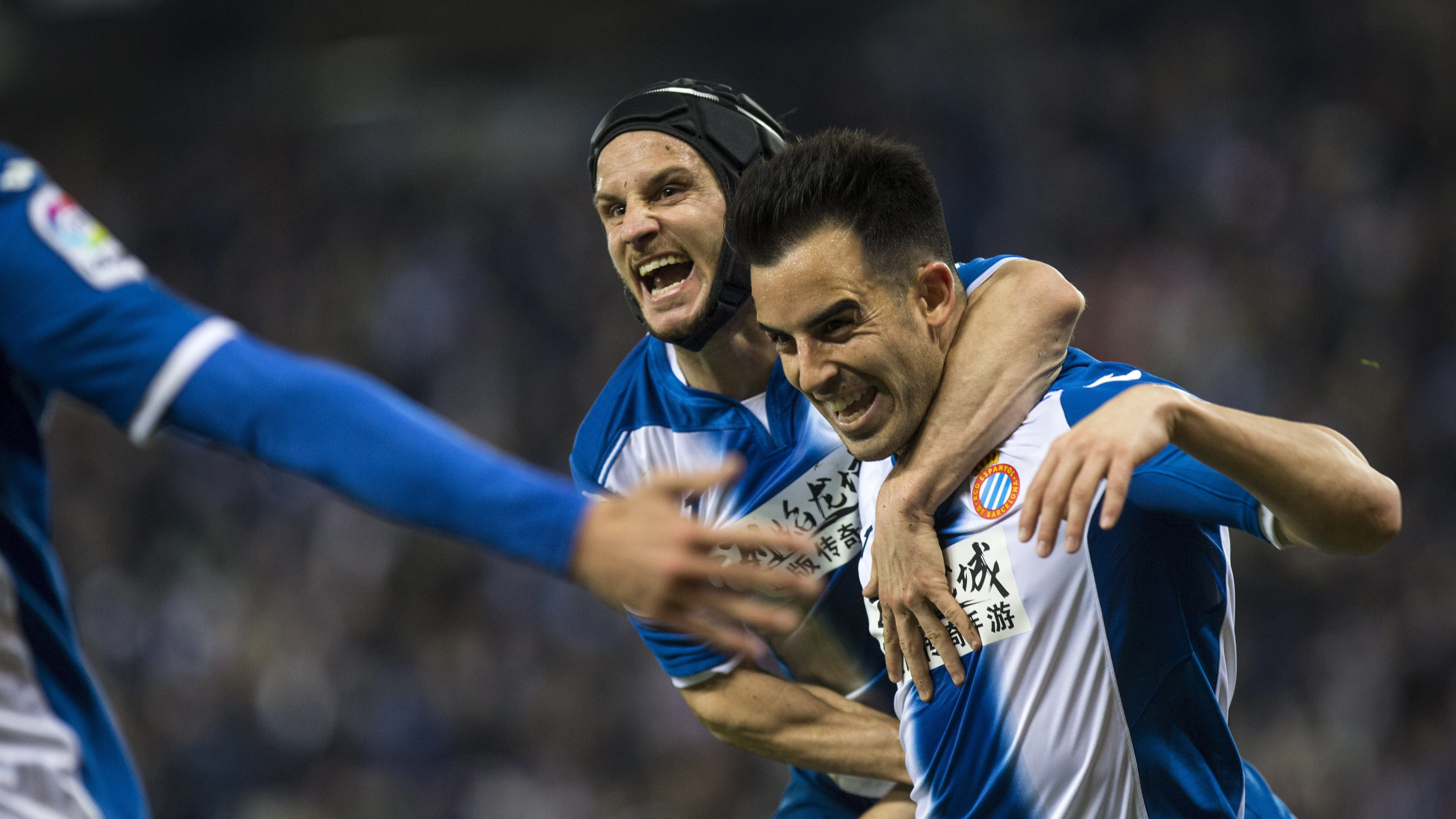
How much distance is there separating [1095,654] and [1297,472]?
0.57 metres

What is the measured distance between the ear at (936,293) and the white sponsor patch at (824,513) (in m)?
0.62

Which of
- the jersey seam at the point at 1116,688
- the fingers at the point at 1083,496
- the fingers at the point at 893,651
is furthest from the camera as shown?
the fingers at the point at 893,651

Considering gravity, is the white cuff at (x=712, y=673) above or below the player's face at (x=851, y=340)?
below

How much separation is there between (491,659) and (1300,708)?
5.97 meters

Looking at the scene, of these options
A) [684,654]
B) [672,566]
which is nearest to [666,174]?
[684,654]

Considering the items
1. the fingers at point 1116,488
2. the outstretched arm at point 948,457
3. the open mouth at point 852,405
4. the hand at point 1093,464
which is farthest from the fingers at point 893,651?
the fingers at point 1116,488

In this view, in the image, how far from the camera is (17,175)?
1780 mm

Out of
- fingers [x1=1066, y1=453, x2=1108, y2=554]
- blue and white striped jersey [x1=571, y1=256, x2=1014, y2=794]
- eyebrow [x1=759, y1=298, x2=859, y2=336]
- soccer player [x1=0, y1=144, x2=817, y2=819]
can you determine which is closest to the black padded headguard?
blue and white striped jersey [x1=571, y1=256, x2=1014, y2=794]

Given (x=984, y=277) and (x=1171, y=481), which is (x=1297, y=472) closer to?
(x=1171, y=481)

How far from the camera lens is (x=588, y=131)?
14.0 m

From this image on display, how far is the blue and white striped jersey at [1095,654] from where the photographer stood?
2582mm

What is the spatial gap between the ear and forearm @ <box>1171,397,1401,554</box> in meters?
0.71

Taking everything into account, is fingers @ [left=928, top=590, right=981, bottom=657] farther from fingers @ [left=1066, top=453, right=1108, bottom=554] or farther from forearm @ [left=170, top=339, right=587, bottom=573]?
forearm @ [left=170, top=339, right=587, bottom=573]

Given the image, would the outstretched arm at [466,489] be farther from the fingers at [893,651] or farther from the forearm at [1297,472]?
the fingers at [893,651]
